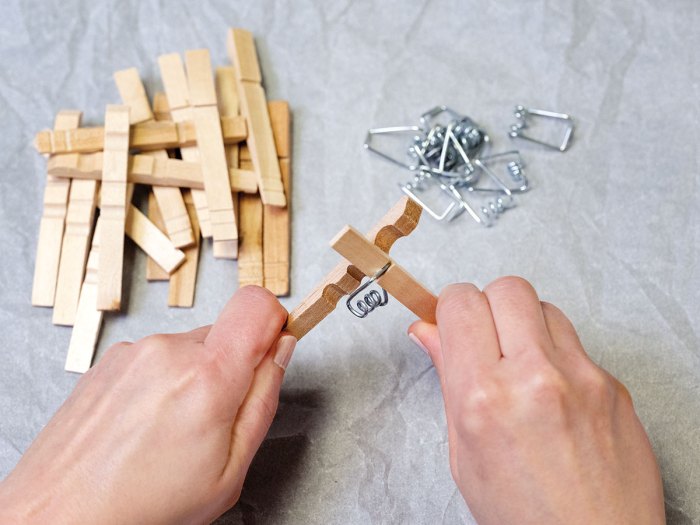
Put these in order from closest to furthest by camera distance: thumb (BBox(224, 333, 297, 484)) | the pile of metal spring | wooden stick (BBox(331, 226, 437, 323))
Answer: wooden stick (BBox(331, 226, 437, 323)) → thumb (BBox(224, 333, 297, 484)) → the pile of metal spring

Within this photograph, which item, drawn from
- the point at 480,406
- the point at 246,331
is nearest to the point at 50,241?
the point at 246,331

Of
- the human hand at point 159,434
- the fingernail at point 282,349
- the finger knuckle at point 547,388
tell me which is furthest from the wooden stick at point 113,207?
the finger knuckle at point 547,388

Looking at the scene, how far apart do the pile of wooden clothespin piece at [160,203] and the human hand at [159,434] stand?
0.46 m

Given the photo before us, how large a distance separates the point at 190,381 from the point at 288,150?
2.76 feet

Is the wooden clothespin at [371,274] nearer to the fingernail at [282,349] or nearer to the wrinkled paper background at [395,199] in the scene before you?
the fingernail at [282,349]

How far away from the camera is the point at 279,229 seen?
1789mm

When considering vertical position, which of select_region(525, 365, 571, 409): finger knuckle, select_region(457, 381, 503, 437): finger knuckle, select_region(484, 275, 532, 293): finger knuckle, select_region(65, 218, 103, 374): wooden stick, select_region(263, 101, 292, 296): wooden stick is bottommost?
select_region(65, 218, 103, 374): wooden stick

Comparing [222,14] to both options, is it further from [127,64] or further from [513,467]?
[513,467]

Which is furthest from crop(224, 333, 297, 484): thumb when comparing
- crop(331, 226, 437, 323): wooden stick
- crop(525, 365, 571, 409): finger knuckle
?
crop(525, 365, 571, 409): finger knuckle

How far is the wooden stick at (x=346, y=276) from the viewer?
1.16m

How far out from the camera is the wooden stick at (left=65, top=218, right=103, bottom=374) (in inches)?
66.6

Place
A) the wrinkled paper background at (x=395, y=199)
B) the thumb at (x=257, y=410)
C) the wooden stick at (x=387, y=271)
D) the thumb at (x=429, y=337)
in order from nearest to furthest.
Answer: the wooden stick at (x=387, y=271)
the thumb at (x=257, y=410)
the thumb at (x=429, y=337)
the wrinkled paper background at (x=395, y=199)

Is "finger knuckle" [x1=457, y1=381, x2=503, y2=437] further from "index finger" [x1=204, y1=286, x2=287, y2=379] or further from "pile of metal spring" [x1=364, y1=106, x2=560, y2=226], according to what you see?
"pile of metal spring" [x1=364, y1=106, x2=560, y2=226]

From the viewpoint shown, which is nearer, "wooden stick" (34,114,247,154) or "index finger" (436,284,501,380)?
"index finger" (436,284,501,380)
